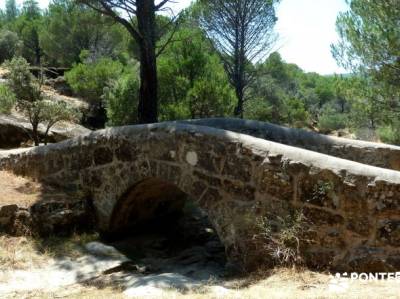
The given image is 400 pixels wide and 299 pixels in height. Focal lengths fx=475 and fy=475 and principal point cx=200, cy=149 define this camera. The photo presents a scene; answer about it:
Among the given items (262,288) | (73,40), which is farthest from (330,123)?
(262,288)

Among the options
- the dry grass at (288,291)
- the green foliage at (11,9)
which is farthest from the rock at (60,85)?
the green foliage at (11,9)

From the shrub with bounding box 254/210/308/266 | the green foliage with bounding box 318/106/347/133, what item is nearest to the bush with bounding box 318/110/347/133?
the green foliage with bounding box 318/106/347/133

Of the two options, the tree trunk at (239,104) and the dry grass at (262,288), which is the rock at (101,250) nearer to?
the dry grass at (262,288)

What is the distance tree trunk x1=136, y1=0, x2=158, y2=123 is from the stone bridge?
1705 mm

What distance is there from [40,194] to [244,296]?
4522 mm

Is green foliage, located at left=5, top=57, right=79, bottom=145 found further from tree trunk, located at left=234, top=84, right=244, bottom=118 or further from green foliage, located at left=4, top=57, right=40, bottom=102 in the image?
tree trunk, located at left=234, top=84, right=244, bottom=118

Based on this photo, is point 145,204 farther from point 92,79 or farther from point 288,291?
point 92,79

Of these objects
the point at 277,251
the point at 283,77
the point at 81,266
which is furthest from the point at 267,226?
the point at 283,77

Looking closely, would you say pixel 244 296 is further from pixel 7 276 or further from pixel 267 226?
pixel 7 276

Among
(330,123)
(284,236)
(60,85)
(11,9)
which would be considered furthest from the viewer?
(11,9)

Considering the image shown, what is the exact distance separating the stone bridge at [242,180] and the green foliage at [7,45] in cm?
2375

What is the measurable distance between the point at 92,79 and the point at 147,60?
13179 millimetres

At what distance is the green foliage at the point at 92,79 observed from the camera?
21.7 meters

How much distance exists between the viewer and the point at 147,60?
30.7 feet
